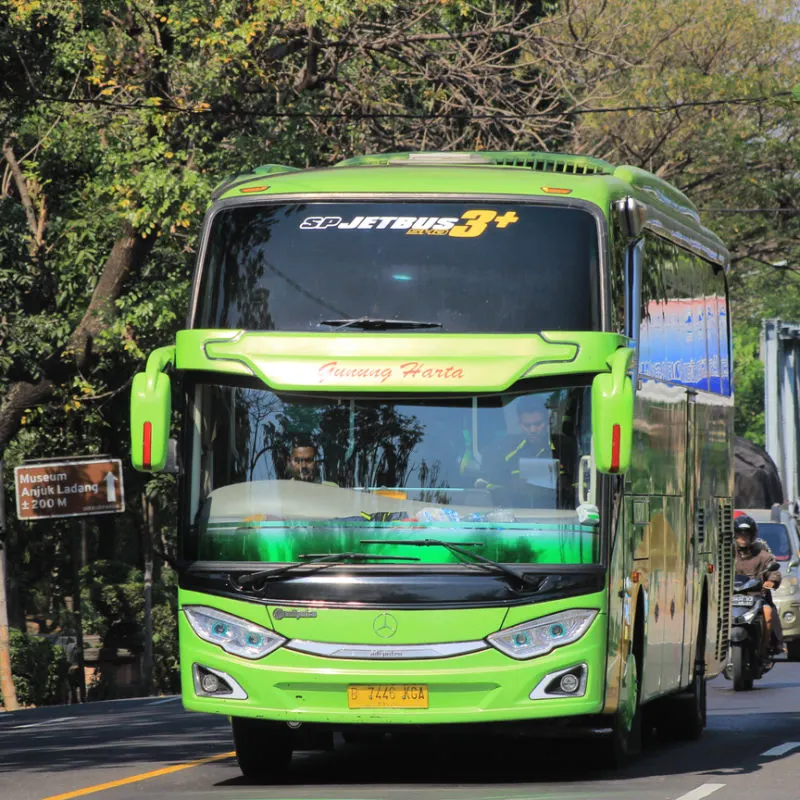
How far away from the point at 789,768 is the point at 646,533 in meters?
1.71

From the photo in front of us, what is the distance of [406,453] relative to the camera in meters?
10.8

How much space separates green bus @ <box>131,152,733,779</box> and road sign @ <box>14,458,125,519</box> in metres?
14.6

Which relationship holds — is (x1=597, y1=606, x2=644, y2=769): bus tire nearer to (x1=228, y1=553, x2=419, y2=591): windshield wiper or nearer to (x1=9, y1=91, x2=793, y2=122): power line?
(x1=228, y1=553, x2=419, y2=591): windshield wiper

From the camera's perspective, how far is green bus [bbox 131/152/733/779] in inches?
417

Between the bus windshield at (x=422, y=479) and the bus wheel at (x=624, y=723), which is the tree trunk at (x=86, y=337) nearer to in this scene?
the bus wheel at (x=624, y=723)

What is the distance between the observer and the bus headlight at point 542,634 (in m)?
10.6

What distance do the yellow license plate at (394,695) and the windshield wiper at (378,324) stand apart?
1936mm

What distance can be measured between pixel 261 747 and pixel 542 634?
203 centimetres

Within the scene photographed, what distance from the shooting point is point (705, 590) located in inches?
590

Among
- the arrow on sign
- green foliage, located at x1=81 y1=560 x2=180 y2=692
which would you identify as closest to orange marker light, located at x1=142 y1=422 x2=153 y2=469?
the arrow on sign

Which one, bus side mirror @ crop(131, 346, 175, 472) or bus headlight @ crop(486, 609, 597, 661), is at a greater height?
bus side mirror @ crop(131, 346, 175, 472)

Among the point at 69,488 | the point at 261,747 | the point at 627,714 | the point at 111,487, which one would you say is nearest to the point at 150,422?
the point at 261,747

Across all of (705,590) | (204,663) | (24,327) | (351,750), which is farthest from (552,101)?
(204,663)

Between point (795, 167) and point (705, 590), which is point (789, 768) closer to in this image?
point (705, 590)
